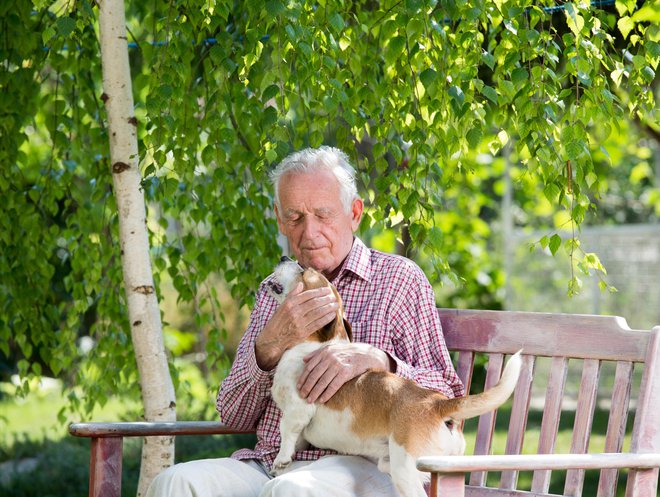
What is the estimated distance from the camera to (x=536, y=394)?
9.30 meters

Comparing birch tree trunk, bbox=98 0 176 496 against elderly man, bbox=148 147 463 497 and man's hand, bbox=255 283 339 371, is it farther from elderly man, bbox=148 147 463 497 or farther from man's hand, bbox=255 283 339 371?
man's hand, bbox=255 283 339 371

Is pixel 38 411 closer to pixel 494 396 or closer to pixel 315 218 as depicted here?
pixel 315 218

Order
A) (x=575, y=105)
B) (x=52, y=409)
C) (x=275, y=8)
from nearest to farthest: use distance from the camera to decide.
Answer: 1. (x=275, y=8)
2. (x=575, y=105)
3. (x=52, y=409)

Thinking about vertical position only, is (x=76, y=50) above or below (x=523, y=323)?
above

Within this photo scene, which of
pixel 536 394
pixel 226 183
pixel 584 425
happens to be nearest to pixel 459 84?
pixel 584 425

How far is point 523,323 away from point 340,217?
634 millimetres

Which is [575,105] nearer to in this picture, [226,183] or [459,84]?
[459,84]

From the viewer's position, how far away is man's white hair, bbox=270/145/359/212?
284 centimetres

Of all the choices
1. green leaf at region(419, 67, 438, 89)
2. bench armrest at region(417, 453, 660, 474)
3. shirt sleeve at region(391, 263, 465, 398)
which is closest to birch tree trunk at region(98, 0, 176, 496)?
shirt sleeve at region(391, 263, 465, 398)

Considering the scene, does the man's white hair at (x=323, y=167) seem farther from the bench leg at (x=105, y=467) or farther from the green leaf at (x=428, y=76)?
the bench leg at (x=105, y=467)

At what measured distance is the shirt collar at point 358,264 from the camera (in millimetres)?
2820

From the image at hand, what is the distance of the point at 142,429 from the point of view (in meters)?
2.81

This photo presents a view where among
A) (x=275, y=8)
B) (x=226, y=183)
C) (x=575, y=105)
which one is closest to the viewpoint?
(x=275, y=8)

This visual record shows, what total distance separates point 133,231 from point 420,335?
113 cm
